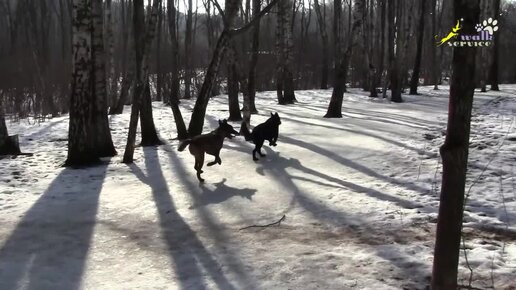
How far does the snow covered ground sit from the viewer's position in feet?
12.2

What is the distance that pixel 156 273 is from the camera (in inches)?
153

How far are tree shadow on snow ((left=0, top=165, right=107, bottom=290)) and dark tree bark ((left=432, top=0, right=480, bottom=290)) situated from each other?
272 cm

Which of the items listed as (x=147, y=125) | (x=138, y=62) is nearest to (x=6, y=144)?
(x=147, y=125)

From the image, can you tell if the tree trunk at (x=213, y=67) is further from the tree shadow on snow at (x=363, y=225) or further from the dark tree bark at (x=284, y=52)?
the dark tree bark at (x=284, y=52)

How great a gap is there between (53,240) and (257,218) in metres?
2.11

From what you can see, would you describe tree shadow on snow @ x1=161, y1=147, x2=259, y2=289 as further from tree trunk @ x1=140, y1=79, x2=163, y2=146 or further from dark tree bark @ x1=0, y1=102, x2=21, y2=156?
dark tree bark @ x1=0, y1=102, x2=21, y2=156

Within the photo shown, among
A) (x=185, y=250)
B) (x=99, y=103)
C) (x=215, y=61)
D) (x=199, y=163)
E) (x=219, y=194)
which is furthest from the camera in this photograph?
Result: (x=215, y=61)

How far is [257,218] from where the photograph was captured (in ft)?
16.9

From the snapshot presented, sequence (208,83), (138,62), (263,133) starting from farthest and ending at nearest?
1. (208,83)
2. (138,62)
3. (263,133)

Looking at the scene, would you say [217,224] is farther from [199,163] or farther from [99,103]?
[99,103]

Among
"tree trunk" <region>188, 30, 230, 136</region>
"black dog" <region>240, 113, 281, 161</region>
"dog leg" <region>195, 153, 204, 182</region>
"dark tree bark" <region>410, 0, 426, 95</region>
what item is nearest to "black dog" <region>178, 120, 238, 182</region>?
"dog leg" <region>195, 153, 204, 182</region>

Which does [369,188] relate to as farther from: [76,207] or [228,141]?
[228,141]

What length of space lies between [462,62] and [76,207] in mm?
4860

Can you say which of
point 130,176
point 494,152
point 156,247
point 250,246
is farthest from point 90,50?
point 494,152
